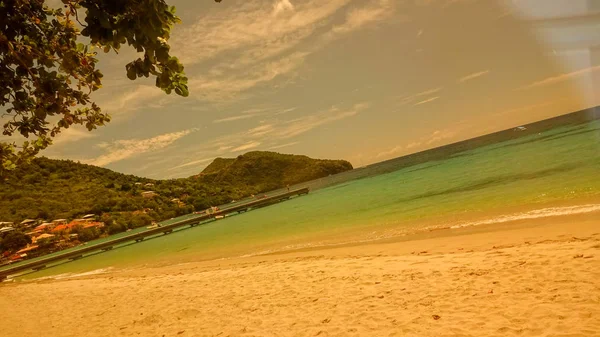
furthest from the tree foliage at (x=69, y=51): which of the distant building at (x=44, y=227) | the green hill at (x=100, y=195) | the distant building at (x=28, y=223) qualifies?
the distant building at (x=28, y=223)

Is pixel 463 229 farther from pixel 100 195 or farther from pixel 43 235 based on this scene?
pixel 100 195

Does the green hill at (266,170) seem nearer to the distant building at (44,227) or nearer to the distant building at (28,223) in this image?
the distant building at (44,227)

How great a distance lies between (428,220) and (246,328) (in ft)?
33.8

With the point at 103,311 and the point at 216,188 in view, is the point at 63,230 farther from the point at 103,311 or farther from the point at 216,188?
the point at 216,188

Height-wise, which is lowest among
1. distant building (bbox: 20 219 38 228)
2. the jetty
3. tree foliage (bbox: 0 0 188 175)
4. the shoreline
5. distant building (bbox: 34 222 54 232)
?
the shoreline

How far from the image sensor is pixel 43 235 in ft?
134

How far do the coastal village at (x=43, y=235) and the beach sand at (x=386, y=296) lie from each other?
3804cm

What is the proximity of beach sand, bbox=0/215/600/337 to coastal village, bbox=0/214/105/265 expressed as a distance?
38.0m

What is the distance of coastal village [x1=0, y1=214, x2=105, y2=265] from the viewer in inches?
1629

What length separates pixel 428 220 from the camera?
14.1 meters

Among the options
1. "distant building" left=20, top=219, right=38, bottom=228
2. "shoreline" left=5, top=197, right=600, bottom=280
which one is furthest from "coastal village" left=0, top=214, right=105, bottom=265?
"shoreline" left=5, top=197, right=600, bottom=280

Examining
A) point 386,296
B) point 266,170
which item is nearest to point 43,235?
point 386,296

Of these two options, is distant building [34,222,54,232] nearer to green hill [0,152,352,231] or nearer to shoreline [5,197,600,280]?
green hill [0,152,352,231]

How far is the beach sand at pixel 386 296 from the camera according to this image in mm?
4758
